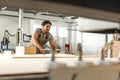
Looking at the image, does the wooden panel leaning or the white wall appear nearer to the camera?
the wooden panel leaning

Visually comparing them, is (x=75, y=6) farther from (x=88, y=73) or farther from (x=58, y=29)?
(x=58, y=29)

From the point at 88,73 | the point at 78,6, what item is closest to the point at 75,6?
the point at 78,6

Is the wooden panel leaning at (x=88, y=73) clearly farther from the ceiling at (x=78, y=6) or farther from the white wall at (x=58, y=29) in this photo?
the white wall at (x=58, y=29)

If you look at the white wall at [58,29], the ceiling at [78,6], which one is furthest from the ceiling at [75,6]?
the white wall at [58,29]

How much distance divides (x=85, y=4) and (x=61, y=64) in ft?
0.35

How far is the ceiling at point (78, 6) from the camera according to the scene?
311 mm

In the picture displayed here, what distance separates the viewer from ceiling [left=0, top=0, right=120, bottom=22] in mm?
311

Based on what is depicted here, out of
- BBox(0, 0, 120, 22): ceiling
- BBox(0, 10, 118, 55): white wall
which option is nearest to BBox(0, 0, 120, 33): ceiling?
BBox(0, 0, 120, 22): ceiling

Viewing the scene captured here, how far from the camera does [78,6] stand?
0.33m

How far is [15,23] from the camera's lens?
22.7 feet

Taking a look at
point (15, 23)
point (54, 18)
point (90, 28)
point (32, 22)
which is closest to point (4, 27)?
point (15, 23)

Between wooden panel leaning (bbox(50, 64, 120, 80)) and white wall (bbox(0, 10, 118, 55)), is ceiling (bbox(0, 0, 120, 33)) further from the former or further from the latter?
white wall (bbox(0, 10, 118, 55))

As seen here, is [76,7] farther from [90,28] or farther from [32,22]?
[32,22]

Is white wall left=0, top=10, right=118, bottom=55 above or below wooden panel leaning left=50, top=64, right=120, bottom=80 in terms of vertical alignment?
above
